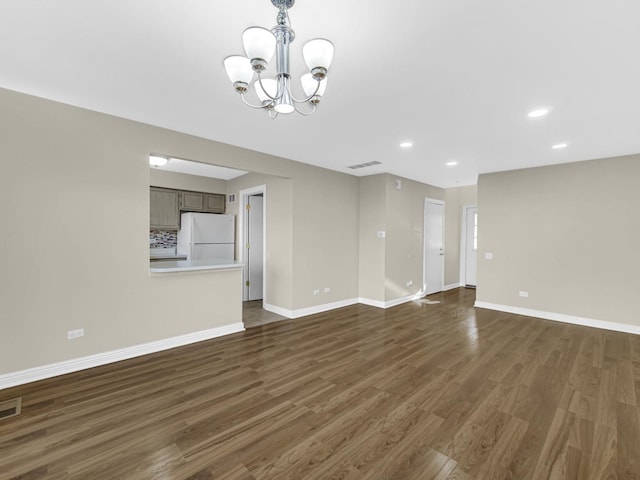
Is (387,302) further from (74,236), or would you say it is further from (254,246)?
(74,236)

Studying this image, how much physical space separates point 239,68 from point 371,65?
1.01 metres

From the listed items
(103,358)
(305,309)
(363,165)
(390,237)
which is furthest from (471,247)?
(103,358)

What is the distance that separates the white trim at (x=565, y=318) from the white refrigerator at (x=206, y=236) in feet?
A: 17.1

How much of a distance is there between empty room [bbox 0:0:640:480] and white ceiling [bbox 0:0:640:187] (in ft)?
0.07

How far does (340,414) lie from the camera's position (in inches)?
87.0

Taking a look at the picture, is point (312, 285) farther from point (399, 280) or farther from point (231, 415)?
point (231, 415)

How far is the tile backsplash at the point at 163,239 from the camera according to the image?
6.08 m

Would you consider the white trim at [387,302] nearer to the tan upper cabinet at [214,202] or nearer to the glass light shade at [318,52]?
the tan upper cabinet at [214,202]

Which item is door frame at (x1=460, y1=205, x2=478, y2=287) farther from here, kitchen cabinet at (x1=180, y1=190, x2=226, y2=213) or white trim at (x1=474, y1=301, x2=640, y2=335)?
kitchen cabinet at (x1=180, y1=190, x2=226, y2=213)

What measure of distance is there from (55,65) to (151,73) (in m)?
0.69

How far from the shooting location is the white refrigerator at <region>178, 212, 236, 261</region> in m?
5.71

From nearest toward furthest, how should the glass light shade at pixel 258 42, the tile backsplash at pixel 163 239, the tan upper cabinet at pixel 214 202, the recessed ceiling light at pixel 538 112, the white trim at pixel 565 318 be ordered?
the glass light shade at pixel 258 42
the recessed ceiling light at pixel 538 112
the white trim at pixel 565 318
the tile backsplash at pixel 163 239
the tan upper cabinet at pixel 214 202

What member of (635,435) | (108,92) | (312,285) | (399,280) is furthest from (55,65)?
(399,280)

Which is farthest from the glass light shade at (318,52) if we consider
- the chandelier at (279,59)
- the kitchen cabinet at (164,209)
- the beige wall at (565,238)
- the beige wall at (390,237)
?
the kitchen cabinet at (164,209)
